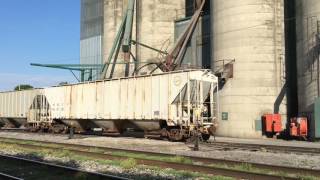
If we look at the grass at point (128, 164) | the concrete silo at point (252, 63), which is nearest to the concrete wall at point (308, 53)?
the concrete silo at point (252, 63)

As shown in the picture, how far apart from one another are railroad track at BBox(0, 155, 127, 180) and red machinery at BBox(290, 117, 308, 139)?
2301 centimetres

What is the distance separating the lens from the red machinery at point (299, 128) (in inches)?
1379

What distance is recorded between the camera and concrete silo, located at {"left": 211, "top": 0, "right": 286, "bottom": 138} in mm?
39281

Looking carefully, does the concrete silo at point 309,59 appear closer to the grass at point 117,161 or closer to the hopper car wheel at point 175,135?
the hopper car wheel at point 175,135

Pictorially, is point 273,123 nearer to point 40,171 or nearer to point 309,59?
point 309,59

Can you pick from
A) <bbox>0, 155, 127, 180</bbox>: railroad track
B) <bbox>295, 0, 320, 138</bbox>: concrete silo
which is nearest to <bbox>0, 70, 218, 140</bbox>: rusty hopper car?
<bbox>295, 0, 320, 138</bbox>: concrete silo

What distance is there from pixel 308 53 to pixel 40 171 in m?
26.0

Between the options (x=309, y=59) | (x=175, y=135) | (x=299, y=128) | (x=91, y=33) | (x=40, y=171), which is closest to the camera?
(x=40, y=171)

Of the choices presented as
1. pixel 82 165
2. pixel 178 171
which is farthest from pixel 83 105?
pixel 178 171

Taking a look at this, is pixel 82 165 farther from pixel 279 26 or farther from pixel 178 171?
pixel 279 26

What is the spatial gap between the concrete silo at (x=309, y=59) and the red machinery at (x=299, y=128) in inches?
19.0

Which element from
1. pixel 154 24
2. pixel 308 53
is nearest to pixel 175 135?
pixel 308 53

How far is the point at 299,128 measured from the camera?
1385 inches

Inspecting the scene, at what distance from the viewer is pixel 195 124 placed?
27.5m
